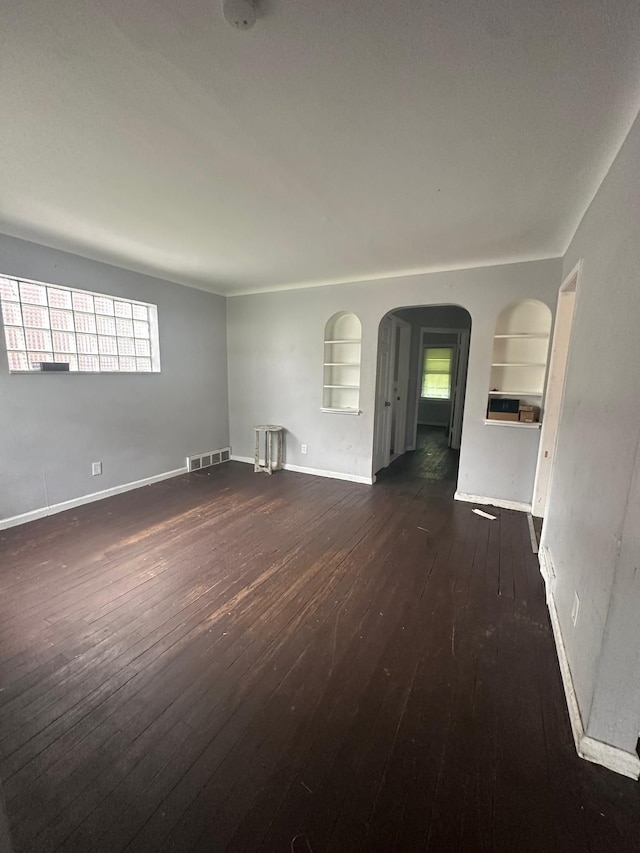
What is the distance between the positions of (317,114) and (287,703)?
8.50 feet

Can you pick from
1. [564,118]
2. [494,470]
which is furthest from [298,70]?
[494,470]

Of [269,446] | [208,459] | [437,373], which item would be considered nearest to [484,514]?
[269,446]

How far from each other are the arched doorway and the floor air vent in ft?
7.88

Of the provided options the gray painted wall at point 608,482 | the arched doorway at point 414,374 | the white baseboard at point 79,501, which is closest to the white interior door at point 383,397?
the arched doorway at point 414,374

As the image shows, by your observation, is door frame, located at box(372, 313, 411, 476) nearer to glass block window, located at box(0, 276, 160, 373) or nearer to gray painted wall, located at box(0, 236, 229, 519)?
gray painted wall, located at box(0, 236, 229, 519)

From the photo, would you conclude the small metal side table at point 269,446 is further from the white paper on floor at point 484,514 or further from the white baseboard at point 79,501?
the white paper on floor at point 484,514

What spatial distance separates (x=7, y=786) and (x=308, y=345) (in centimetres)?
430

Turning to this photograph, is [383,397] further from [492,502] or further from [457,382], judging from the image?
[457,382]

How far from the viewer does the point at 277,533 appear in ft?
10.2

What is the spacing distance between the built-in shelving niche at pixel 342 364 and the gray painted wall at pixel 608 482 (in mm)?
2782

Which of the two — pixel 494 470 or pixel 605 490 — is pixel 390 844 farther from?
pixel 494 470

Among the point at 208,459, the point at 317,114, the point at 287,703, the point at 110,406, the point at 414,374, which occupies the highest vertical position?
the point at 317,114

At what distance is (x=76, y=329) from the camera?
3.53m

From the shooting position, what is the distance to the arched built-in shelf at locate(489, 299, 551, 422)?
3504 mm
